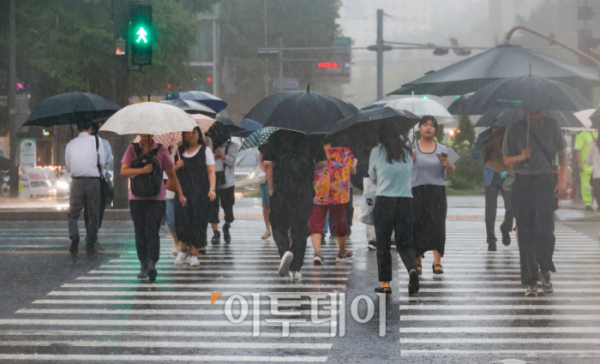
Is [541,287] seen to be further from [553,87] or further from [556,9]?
[556,9]

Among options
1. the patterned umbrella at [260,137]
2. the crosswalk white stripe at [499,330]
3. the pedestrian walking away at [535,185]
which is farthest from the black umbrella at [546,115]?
the crosswalk white stripe at [499,330]

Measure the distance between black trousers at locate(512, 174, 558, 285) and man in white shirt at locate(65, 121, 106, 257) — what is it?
19.0ft

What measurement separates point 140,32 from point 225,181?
468 cm

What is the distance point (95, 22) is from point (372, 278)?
18.5 metres

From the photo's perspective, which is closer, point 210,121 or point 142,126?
point 142,126

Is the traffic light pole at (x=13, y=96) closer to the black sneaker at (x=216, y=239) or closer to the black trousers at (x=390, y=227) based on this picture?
the black sneaker at (x=216, y=239)

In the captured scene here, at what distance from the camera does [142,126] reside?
844 centimetres

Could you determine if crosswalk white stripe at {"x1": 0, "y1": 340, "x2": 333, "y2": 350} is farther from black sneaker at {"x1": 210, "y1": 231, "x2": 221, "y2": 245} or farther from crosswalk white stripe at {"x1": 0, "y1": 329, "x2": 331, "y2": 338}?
black sneaker at {"x1": 210, "y1": 231, "x2": 221, "y2": 245}

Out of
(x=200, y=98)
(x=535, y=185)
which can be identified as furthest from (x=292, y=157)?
(x=200, y=98)

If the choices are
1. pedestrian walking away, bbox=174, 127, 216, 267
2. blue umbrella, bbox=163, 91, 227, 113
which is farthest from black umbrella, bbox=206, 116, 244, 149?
pedestrian walking away, bbox=174, 127, 216, 267

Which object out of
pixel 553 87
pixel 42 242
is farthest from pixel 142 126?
pixel 42 242

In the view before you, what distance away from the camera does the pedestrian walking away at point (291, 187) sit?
8750 mm

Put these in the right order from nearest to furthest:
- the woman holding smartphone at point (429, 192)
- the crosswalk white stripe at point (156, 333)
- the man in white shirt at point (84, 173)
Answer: the crosswalk white stripe at point (156, 333), the woman holding smartphone at point (429, 192), the man in white shirt at point (84, 173)

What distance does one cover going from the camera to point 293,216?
A: 878cm
